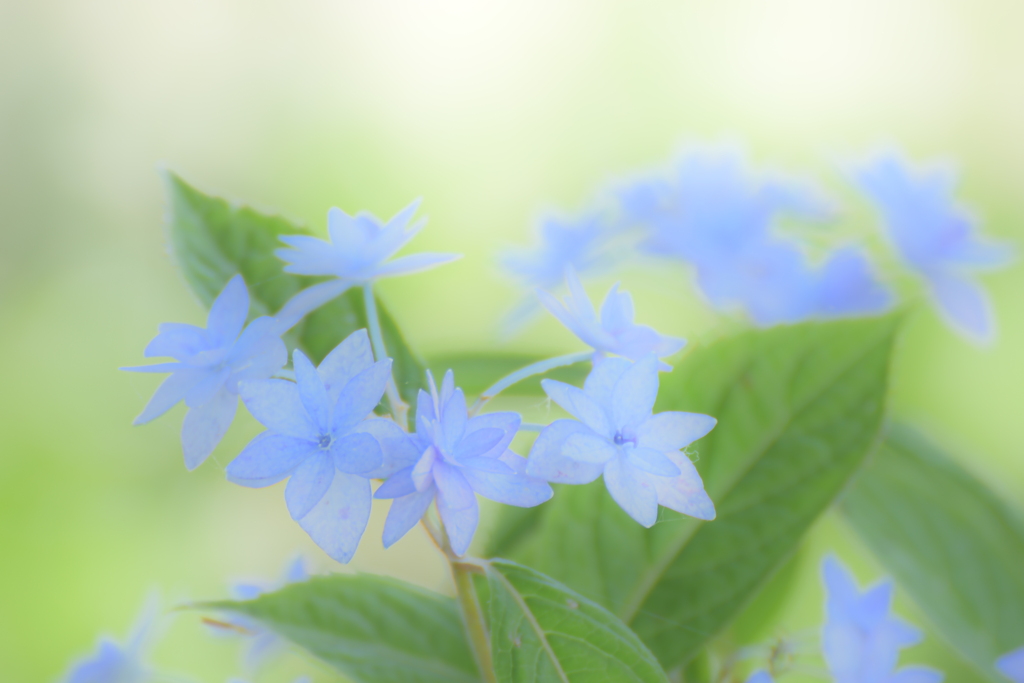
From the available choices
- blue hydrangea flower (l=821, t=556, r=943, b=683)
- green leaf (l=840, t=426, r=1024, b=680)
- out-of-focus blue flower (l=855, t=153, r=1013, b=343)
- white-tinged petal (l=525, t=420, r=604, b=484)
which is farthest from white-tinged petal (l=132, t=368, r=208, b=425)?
out-of-focus blue flower (l=855, t=153, r=1013, b=343)

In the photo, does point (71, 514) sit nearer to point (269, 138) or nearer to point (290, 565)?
point (269, 138)

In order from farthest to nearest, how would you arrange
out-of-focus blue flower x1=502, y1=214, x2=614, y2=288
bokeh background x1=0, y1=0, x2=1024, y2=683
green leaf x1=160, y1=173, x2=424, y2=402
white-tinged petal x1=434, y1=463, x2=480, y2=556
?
bokeh background x1=0, y1=0, x2=1024, y2=683
out-of-focus blue flower x1=502, y1=214, x2=614, y2=288
green leaf x1=160, y1=173, x2=424, y2=402
white-tinged petal x1=434, y1=463, x2=480, y2=556

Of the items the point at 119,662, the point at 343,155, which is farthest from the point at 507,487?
the point at 343,155

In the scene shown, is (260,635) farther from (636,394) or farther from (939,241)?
(939,241)

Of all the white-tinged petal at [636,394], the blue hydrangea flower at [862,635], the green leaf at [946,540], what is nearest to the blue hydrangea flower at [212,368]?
the white-tinged petal at [636,394]

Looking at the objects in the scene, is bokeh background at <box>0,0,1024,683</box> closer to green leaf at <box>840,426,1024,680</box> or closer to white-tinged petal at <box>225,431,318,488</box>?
green leaf at <box>840,426,1024,680</box>

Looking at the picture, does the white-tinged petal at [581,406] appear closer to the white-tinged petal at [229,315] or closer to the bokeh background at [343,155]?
the white-tinged petal at [229,315]
